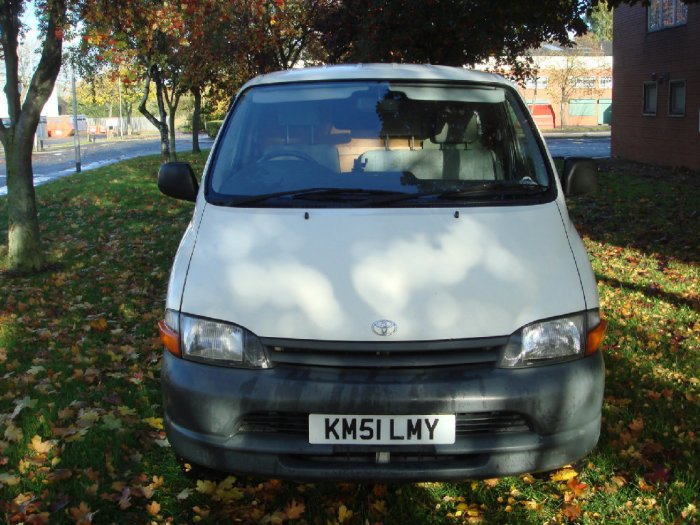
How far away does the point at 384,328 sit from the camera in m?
2.99

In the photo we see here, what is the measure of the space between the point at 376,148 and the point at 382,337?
139 centimetres

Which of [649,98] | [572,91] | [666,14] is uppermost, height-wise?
[572,91]

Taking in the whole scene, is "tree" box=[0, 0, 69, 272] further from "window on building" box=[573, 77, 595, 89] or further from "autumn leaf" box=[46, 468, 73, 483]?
"window on building" box=[573, 77, 595, 89]

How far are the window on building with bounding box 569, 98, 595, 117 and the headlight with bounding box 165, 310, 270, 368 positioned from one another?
7006 cm

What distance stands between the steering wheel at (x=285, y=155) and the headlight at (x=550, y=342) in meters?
1.54

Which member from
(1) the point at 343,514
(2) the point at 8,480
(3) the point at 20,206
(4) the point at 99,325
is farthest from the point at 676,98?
(2) the point at 8,480

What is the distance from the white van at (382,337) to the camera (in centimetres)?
295

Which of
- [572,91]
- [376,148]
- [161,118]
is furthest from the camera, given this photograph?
[572,91]

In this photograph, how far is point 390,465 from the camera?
2973 mm

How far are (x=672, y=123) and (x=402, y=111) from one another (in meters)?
21.0

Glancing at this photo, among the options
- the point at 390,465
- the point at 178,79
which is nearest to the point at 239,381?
the point at 390,465

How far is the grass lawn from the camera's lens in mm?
3436

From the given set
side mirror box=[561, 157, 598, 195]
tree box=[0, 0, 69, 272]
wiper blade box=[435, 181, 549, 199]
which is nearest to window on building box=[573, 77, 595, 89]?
tree box=[0, 0, 69, 272]

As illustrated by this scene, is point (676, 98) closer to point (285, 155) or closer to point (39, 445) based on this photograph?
point (285, 155)
